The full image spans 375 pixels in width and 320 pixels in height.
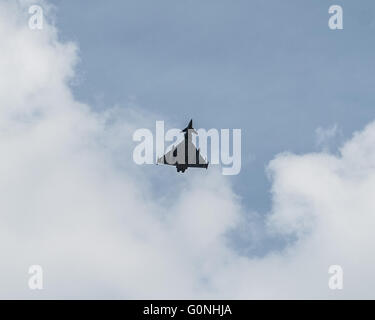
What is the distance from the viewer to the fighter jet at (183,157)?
97688 millimetres

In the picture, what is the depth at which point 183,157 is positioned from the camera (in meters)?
98.2

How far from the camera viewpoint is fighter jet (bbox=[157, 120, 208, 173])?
3846 inches
